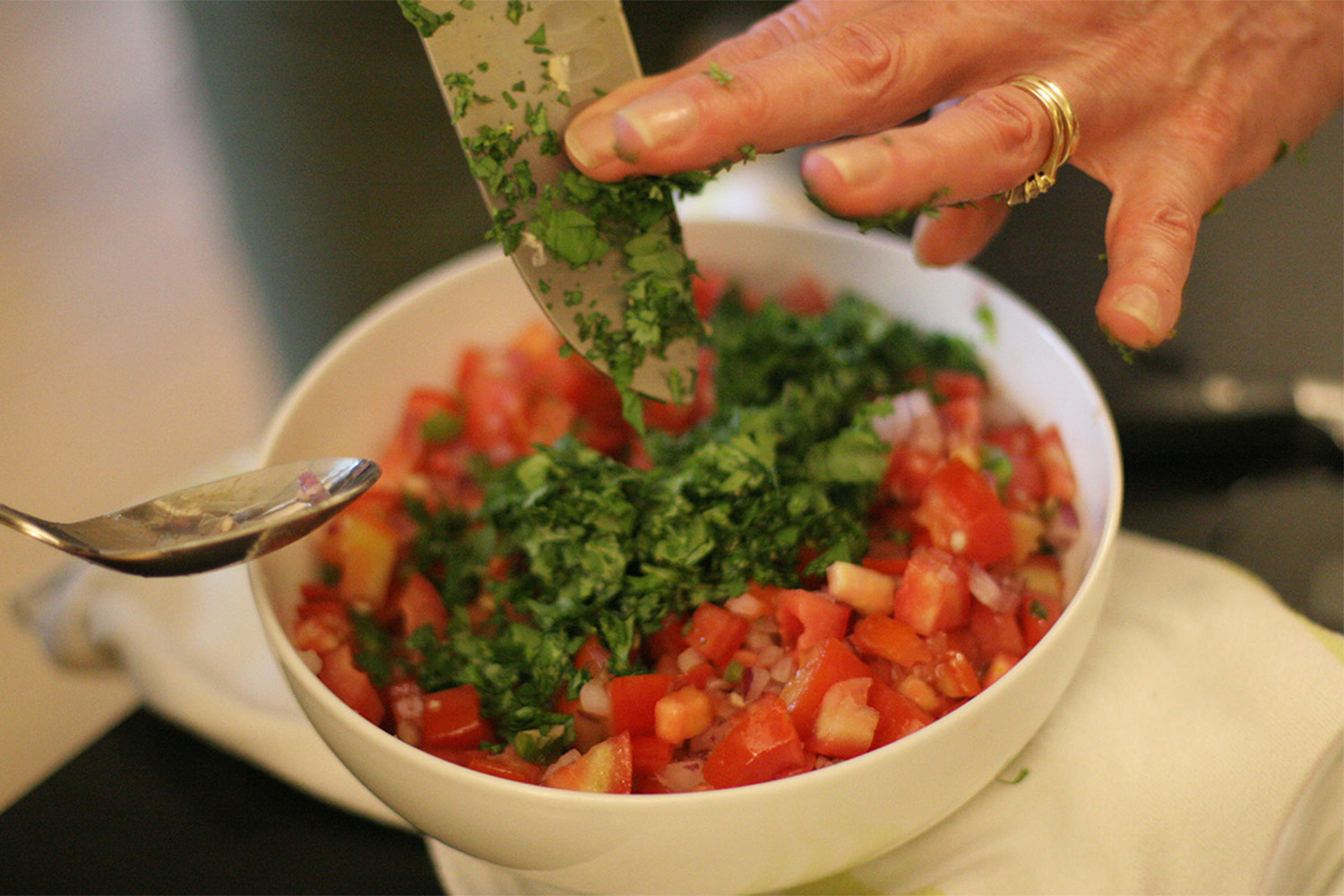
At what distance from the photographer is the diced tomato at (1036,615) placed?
46.0 inches

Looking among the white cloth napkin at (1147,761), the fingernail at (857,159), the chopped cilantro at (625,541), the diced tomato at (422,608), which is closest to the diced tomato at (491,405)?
the chopped cilantro at (625,541)

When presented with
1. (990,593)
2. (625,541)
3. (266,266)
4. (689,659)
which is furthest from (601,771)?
(266,266)

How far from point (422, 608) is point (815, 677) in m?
0.57

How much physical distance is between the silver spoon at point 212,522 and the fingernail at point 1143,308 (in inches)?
31.8

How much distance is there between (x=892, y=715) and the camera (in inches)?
41.6

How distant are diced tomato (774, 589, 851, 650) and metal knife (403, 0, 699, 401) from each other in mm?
406

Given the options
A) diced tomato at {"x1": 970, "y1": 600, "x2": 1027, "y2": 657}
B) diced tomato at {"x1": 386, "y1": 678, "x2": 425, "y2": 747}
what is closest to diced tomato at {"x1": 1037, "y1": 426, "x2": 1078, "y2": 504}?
diced tomato at {"x1": 970, "y1": 600, "x2": 1027, "y2": 657}

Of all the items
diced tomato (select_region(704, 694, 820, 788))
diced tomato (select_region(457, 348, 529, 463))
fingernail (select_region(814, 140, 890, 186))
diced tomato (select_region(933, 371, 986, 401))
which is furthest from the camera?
diced tomato (select_region(457, 348, 529, 463))

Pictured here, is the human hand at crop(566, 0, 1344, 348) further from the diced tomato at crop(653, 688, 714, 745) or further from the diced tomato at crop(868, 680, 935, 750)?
the diced tomato at crop(653, 688, 714, 745)

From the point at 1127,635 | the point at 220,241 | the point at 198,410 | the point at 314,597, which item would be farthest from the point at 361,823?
the point at 220,241

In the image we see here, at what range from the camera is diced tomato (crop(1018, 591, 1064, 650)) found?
117cm

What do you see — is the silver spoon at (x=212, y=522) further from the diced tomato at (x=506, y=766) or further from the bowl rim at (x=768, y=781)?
the diced tomato at (x=506, y=766)

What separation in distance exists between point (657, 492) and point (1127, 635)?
63cm

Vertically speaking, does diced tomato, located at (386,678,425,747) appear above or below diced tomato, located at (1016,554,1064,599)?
above
